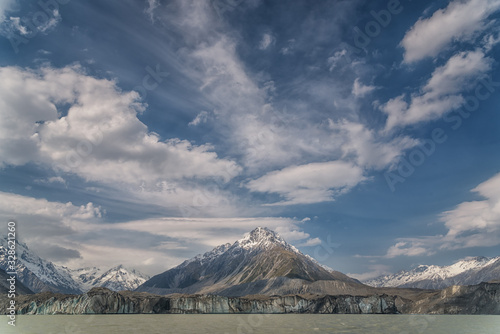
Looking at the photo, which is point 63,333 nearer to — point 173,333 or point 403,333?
point 173,333

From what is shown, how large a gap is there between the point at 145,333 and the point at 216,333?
17.0 meters

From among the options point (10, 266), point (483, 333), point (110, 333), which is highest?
point (10, 266)

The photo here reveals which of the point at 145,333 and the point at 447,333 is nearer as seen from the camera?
the point at 145,333

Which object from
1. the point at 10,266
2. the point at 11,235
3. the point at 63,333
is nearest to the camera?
the point at 11,235

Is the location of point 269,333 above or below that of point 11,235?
below

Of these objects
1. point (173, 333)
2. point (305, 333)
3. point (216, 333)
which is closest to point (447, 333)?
point (305, 333)

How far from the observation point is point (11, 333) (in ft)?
289

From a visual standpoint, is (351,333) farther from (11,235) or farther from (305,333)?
(11,235)

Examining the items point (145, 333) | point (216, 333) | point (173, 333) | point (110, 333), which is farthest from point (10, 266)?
point (216, 333)

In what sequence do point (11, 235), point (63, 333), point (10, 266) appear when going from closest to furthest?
point (11, 235), point (10, 266), point (63, 333)

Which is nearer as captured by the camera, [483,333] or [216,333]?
[216,333]

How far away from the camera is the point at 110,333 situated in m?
83.9

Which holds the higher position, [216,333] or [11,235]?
[11,235]

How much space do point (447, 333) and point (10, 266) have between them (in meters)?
110
